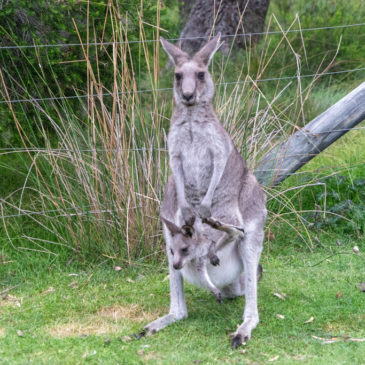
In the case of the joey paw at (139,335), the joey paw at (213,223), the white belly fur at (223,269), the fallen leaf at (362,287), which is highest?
the joey paw at (213,223)

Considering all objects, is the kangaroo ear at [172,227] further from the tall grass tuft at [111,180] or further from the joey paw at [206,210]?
Answer: the tall grass tuft at [111,180]

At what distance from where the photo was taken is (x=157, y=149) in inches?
201

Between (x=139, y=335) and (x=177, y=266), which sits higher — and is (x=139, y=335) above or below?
below

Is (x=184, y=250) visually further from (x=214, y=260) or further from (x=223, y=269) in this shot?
(x=223, y=269)

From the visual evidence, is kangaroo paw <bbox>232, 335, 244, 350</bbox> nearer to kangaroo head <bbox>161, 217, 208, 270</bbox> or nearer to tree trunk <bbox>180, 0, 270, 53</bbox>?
kangaroo head <bbox>161, 217, 208, 270</bbox>

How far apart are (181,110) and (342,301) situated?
5.39 ft

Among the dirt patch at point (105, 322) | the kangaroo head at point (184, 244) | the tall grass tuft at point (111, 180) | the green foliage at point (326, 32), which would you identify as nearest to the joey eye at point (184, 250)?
the kangaroo head at point (184, 244)

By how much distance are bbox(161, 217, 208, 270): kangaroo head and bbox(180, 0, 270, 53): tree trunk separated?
5.11 meters

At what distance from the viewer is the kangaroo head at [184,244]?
3588 millimetres

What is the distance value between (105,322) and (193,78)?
1.64 m

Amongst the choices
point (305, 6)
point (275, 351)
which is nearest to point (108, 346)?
point (275, 351)

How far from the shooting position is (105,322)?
399 centimetres

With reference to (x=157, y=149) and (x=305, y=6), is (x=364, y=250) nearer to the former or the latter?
(x=157, y=149)

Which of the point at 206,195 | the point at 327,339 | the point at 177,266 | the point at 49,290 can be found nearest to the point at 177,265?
the point at 177,266
